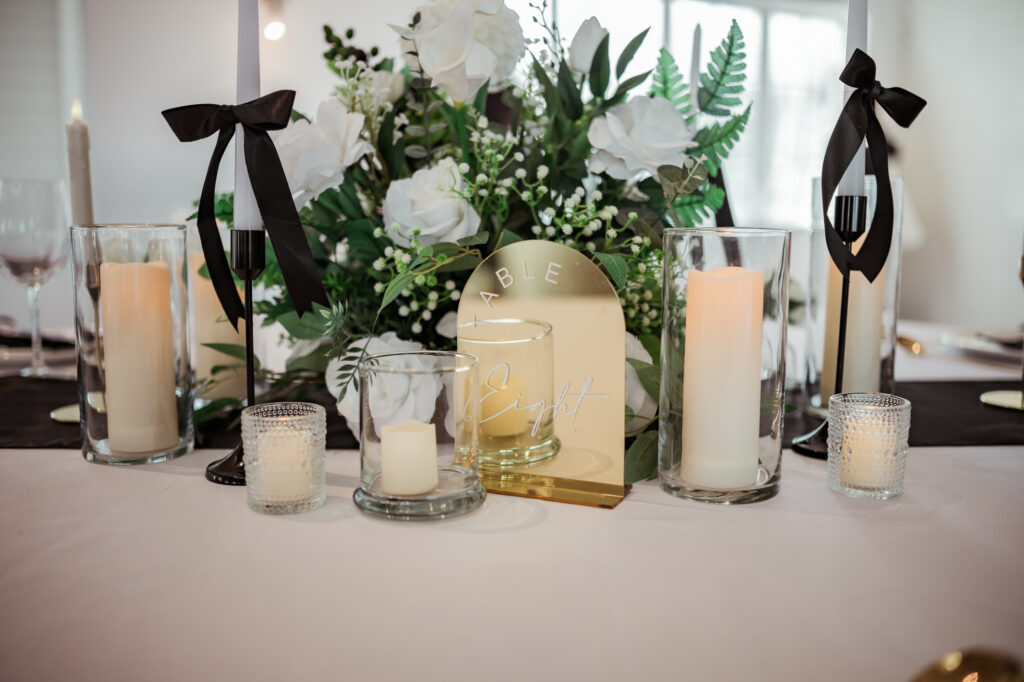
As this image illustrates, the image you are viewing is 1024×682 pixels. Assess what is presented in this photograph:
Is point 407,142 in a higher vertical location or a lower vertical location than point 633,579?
higher

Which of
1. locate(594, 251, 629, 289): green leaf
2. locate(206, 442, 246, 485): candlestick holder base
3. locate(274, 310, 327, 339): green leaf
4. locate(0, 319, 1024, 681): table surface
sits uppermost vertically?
locate(594, 251, 629, 289): green leaf

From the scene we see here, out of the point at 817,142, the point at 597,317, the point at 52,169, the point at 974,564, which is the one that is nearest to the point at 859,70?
the point at 597,317

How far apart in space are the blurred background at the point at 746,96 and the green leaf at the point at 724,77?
2.59ft

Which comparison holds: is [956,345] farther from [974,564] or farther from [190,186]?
[190,186]

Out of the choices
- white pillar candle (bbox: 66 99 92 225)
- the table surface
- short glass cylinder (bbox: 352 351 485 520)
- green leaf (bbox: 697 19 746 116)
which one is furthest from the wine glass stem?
green leaf (bbox: 697 19 746 116)

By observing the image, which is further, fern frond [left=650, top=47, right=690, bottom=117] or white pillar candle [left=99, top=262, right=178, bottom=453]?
fern frond [left=650, top=47, right=690, bottom=117]

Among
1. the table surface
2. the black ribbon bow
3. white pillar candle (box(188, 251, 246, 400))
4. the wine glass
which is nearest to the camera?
the table surface

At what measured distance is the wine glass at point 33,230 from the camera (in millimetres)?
1158

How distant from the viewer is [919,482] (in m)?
0.75

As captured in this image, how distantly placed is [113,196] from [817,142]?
429cm

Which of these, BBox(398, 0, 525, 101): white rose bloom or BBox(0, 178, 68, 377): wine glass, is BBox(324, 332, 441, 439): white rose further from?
BBox(0, 178, 68, 377): wine glass

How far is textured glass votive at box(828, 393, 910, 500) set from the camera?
0.69 m

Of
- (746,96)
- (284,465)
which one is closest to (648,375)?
(284,465)

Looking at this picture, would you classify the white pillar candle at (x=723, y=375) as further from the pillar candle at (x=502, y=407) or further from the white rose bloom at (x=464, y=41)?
the white rose bloom at (x=464, y=41)
